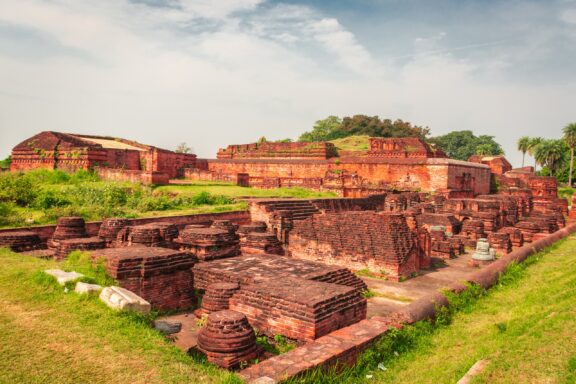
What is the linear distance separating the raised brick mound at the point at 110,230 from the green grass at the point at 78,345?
4.22m

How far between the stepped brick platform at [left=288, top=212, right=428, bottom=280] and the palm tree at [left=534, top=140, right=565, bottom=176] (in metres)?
48.7

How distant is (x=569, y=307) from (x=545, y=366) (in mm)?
1806

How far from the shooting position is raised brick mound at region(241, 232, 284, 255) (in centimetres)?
1002

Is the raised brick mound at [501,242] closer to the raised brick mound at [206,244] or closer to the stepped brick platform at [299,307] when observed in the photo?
the raised brick mound at [206,244]

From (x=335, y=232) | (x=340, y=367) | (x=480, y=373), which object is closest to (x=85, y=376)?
(x=340, y=367)

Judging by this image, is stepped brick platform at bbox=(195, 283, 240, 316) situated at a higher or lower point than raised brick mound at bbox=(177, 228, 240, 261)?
lower

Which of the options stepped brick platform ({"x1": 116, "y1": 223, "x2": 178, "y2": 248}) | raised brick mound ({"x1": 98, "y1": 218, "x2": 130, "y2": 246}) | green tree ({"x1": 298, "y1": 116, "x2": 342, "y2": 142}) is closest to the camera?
stepped brick platform ({"x1": 116, "y1": 223, "x2": 178, "y2": 248})

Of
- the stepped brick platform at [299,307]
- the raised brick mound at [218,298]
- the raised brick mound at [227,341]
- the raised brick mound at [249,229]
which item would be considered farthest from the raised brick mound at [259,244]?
the raised brick mound at [227,341]

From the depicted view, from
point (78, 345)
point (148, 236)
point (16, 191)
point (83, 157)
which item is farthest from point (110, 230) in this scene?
point (83, 157)

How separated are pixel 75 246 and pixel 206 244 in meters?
2.41

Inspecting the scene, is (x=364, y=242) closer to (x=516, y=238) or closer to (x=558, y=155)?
(x=516, y=238)

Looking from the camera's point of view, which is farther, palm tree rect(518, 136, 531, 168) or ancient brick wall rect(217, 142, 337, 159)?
palm tree rect(518, 136, 531, 168)

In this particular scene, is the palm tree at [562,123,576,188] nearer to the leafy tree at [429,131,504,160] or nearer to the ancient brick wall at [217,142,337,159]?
the leafy tree at [429,131,504,160]

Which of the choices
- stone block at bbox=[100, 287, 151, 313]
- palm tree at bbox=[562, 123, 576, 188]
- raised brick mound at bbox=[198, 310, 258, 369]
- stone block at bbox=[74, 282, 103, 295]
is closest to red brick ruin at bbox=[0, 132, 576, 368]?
raised brick mound at bbox=[198, 310, 258, 369]
